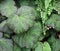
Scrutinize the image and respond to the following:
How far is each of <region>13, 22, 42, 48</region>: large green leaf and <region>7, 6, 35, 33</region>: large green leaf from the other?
14 centimetres

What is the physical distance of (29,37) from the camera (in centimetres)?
310

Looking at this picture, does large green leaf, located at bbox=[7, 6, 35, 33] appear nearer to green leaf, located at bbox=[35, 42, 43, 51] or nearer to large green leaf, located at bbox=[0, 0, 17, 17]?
large green leaf, located at bbox=[0, 0, 17, 17]

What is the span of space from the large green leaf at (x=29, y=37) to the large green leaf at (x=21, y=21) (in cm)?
14

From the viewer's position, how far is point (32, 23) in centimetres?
307

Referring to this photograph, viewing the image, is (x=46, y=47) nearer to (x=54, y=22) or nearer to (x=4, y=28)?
(x=54, y=22)

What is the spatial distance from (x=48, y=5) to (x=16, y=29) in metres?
0.67

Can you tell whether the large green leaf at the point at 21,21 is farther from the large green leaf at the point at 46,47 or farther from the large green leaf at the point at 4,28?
the large green leaf at the point at 46,47

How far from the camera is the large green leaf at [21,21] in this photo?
3006 mm

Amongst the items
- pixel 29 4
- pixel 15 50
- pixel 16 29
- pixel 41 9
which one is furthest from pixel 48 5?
pixel 15 50

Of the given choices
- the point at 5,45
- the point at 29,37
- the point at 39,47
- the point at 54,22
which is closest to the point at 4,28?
the point at 5,45

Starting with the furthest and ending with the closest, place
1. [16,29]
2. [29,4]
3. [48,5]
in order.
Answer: [29,4] < [48,5] < [16,29]

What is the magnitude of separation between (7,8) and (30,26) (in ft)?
1.76

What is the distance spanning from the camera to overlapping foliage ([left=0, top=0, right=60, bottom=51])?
305cm

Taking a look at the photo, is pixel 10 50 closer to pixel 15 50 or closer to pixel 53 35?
pixel 15 50
